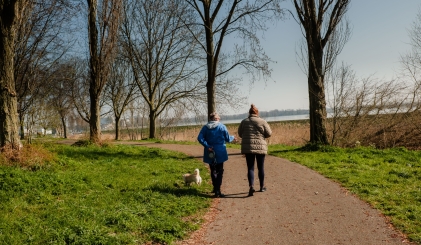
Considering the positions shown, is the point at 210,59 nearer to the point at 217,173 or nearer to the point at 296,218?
the point at 217,173

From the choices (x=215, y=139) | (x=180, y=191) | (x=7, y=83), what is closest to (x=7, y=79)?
(x=7, y=83)

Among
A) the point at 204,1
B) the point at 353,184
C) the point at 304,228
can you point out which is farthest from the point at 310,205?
the point at 204,1

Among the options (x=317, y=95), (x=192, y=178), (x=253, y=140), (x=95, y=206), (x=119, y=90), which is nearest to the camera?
(x=95, y=206)

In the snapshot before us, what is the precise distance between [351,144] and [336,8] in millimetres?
6420

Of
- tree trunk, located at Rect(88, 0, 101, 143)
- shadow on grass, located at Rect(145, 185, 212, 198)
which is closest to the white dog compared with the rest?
shadow on grass, located at Rect(145, 185, 212, 198)

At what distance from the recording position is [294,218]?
5.50 m

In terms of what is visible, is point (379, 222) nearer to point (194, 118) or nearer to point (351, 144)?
point (351, 144)

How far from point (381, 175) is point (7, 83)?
10.3 metres

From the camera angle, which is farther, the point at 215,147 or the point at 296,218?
the point at 215,147

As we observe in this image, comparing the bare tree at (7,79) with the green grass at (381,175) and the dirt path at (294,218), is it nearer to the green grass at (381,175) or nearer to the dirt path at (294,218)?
the dirt path at (294,218)

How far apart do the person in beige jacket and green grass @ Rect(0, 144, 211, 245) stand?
1221mm

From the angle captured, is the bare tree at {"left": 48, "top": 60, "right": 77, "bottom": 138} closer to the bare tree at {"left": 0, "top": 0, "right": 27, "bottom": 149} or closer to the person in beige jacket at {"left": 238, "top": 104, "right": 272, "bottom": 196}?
the bare tree at {"left": 0, "top": 0, "right": 27, "bottom": 149}

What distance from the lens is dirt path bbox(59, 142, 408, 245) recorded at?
4.63m

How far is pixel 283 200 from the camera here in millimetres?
6633
